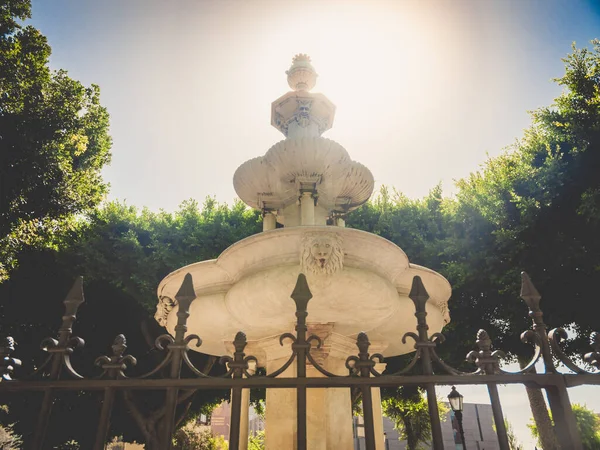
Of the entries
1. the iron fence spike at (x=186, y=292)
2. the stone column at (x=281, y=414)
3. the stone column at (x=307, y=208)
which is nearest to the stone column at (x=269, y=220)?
the stone column at (x=307, y=208)

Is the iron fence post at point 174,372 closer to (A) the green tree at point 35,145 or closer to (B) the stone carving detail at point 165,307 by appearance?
(B) the stone carving detail at point 165,307

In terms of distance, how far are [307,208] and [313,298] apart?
2.11m

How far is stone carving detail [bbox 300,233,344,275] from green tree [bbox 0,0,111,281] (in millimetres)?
11402

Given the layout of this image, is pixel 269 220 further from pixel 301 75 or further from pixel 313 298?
pixel 301 75

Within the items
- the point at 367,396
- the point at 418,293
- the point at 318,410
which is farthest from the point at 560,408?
the point at 318,410

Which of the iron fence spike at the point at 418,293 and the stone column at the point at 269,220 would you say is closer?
the iron fence spike at the point at 418,293

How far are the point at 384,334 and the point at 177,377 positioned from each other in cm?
349

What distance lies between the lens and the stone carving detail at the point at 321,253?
11.9 ft

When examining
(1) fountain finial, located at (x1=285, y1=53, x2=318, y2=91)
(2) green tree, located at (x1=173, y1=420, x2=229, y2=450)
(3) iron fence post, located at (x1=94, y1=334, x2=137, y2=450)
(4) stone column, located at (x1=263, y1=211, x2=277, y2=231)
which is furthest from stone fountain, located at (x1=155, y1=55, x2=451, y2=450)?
(2) green tree, located at (x1=173, y1=420, x2=229, y2=450)

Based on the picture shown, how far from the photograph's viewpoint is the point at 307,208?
573 cm

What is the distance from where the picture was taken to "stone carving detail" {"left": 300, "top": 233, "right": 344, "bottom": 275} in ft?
11.9

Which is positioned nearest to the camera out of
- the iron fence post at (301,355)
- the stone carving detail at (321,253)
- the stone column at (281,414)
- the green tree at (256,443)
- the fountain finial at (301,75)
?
the iron fence post at (301,355)

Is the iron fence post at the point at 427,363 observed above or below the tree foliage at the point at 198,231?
below

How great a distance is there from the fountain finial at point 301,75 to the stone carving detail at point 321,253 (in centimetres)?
471
